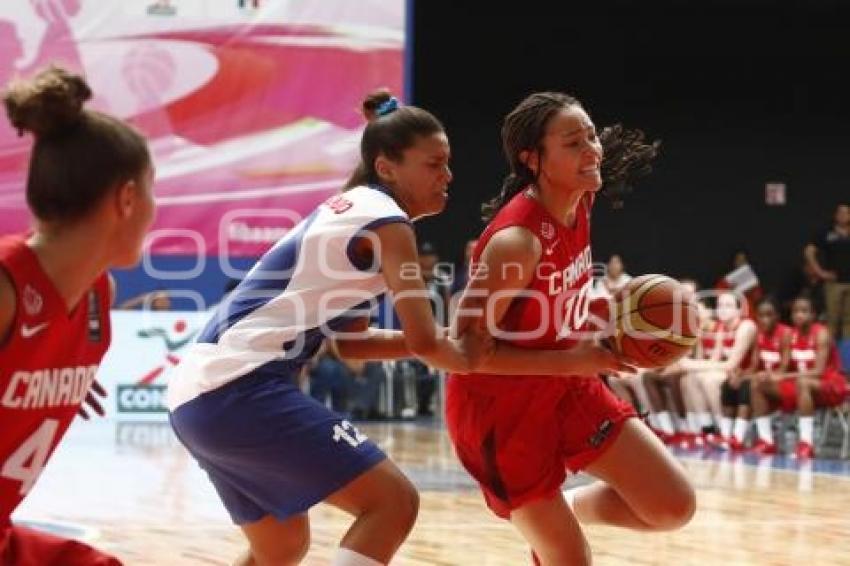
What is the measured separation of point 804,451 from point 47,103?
10149 millimetres

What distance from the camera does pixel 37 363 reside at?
2.66 metres

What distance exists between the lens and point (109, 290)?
287cm

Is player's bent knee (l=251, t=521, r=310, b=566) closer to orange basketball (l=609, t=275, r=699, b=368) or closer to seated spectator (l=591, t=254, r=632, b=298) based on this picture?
orange basketball (l=609, t=275, r=699, b=368)

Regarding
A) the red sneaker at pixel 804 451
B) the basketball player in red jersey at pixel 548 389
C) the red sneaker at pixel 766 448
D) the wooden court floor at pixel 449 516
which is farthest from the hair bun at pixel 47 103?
the red sneaker at pixel 766 448

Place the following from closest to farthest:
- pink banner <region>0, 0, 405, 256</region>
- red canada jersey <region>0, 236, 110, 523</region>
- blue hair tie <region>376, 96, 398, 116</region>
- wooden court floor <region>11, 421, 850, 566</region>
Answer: red canada jersey <region>0, 236, 110, 523</region> < blue hair tie <region>376, 96, 398, 116</region> < wooden court floor <region>11, 421, 850, 566</region> < pink banner <region>0, 0, 405, 256</region>

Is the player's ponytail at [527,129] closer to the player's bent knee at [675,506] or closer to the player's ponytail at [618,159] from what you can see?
the player's ponytail at [618,159]

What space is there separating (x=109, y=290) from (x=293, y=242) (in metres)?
1.08

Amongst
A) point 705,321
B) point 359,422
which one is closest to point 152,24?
point 359,422

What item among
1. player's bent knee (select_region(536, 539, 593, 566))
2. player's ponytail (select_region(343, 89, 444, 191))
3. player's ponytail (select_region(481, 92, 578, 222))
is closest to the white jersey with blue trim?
player's ponytail (select_region(343, 89, 444, 191))

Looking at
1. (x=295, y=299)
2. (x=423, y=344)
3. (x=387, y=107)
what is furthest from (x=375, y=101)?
(x=423, y=344)

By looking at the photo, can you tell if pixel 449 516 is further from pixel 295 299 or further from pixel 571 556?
pixel 295 299

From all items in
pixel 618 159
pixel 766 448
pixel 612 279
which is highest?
pixel 618 159

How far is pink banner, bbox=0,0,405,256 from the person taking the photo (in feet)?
43.7

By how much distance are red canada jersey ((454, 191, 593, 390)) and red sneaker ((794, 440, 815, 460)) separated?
7972 millimetres
